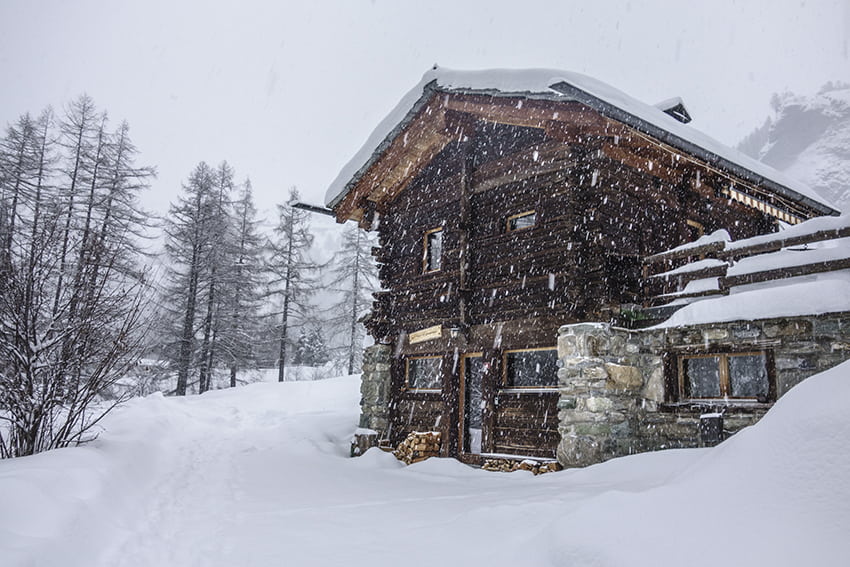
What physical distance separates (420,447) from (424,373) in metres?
2.96

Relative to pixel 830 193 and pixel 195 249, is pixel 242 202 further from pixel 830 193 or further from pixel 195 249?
pixel 830 193

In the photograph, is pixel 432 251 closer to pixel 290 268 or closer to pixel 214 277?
pixel 214 277

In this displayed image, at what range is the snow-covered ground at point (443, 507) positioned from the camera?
3008 mm

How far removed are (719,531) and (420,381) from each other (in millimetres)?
10752

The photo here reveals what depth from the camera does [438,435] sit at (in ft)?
37.3

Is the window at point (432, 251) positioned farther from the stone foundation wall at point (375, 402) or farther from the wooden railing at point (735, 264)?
the wooden railing at point (735, 264)

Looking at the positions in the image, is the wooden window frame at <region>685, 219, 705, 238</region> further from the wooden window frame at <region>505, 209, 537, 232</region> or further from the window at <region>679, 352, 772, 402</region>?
the wooden window frame at <region>505, 209, 537, 232</region>

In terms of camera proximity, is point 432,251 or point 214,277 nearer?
point 432,251

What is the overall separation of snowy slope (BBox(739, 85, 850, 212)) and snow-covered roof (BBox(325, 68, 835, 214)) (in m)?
84.0

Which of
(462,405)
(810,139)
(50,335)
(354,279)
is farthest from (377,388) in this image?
(810,139)

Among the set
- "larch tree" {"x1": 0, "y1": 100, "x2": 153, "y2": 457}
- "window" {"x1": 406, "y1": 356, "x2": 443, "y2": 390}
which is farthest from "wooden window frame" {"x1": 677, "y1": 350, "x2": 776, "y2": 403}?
"larch tree" {"x1": 0, "y1": 100, "x2": 153, "y2": 457}

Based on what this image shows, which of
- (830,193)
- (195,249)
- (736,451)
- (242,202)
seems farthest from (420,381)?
(830,193)

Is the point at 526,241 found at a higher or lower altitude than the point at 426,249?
lower

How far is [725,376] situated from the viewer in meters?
8.27
